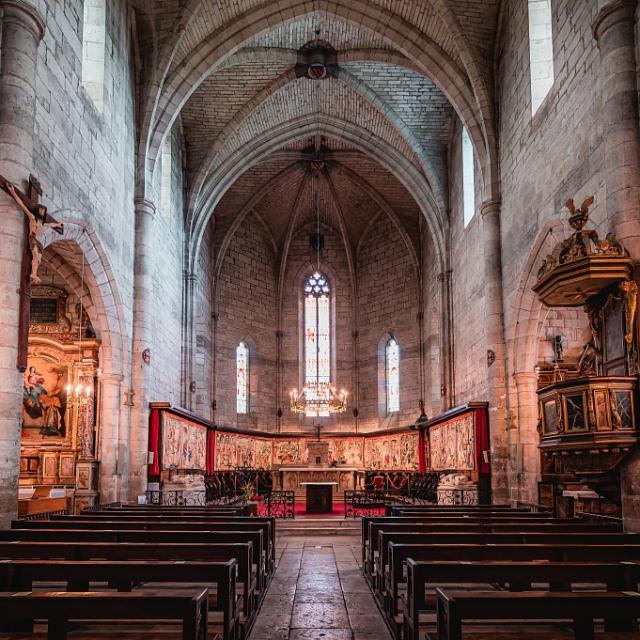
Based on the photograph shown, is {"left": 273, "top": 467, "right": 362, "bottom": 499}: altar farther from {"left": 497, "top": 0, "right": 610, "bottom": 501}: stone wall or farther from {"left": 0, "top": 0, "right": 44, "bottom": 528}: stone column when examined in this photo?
{"left": 0, "top": 0, "right": 44, "bottom": 528}: stone column

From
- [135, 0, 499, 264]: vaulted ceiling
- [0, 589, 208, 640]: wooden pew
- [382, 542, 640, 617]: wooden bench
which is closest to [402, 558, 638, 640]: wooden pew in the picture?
[382, 542, 640, 617]: wooden bench

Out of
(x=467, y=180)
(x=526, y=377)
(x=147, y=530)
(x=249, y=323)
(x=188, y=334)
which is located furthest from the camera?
(x=249, y=323)

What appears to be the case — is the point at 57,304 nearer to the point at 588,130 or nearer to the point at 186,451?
the point at 186,451

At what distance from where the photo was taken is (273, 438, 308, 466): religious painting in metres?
29.6

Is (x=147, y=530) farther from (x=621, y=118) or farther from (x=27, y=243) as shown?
(x=621, y=118)

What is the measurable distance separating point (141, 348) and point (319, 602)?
33.2 feet

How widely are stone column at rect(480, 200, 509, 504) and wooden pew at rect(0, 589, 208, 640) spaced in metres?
13.8

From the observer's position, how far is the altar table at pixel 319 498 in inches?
832

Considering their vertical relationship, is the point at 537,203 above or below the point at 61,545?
above

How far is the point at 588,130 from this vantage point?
12375 millimetres

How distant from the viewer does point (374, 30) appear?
1925 centimetres

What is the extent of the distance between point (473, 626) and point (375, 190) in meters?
24.6

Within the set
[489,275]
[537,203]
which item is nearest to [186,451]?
[489,275]

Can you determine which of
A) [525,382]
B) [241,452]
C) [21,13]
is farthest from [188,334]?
[21,13]
